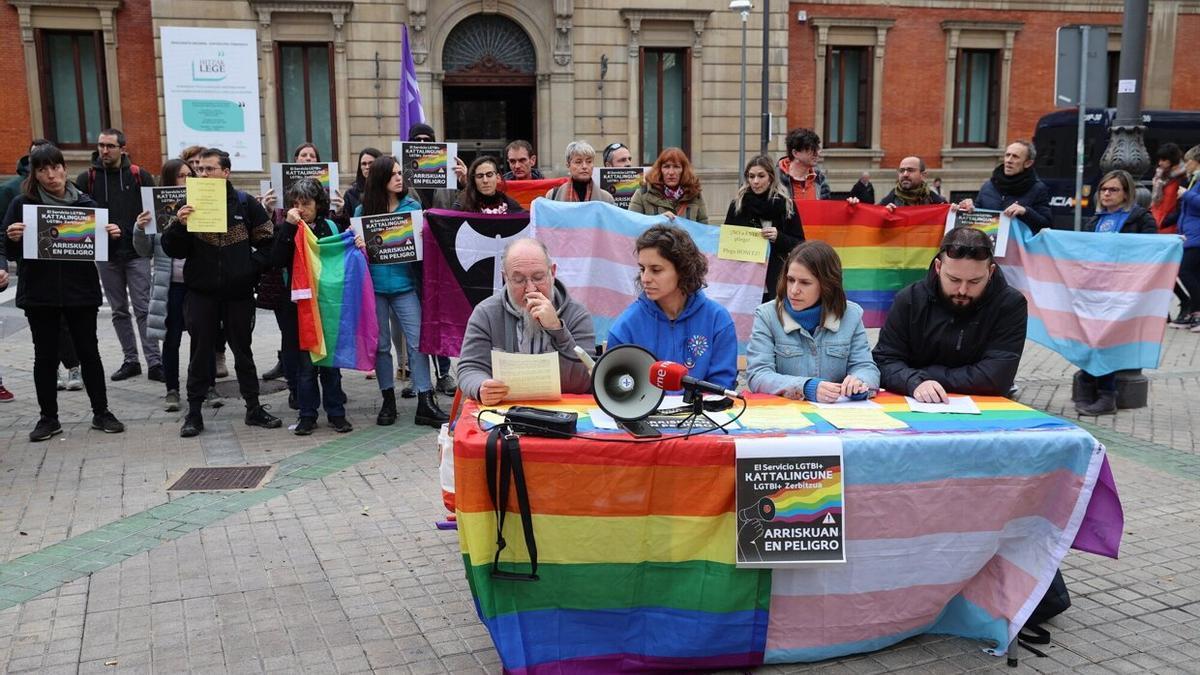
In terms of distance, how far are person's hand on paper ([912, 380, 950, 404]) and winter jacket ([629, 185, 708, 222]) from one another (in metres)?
4.18

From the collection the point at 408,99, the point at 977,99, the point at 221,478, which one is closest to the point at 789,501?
the point at 221,478

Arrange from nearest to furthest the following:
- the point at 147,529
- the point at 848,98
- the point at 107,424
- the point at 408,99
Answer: the point at 147,529, the point at 107,424, the point at 408,99, the point at 848,98

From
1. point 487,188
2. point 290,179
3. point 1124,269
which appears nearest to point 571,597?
point 487,188

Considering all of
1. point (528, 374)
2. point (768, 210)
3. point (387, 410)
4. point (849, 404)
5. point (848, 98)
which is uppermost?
point (848, 98)

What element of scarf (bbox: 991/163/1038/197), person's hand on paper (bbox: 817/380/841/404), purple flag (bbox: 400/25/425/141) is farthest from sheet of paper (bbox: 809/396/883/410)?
purple flag (bbox: 400/25/425/141)

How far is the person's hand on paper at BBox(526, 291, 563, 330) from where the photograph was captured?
4348 mm

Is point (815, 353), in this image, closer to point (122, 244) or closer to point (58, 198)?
point (58, 198)

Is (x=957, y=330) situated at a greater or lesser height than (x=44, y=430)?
greater

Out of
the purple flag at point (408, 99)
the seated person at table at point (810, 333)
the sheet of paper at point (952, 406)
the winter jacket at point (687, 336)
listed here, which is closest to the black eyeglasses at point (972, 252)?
the seated person at table at point (810, 333)

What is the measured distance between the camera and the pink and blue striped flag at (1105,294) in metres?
7.75

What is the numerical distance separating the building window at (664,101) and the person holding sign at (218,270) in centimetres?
1713

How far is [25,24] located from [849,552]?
22.3 m

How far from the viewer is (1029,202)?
27.8ft

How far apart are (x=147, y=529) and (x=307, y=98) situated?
60.8 ft
